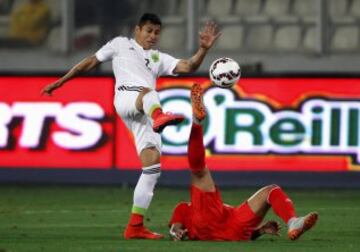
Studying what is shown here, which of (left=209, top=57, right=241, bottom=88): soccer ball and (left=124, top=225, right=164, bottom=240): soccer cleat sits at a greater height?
(left=209, top=57, right=241, bottom=88): soccer ball

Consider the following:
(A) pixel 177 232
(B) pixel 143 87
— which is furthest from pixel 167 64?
(A) pixel 177 232

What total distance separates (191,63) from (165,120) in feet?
3.64

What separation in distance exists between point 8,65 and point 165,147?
5.14 m

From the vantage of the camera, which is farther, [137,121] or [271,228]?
[137,121]

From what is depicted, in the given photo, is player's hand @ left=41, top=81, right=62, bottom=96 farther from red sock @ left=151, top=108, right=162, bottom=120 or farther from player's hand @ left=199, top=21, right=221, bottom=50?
player's hand @ left=199, top=21, right=221, bottom=50

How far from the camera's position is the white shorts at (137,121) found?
42.7ft

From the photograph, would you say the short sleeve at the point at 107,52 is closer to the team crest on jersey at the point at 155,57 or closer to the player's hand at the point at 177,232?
the team crest on jersey at the point at 155,57

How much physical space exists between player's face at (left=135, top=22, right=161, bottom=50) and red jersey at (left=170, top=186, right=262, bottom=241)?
5.85 feet

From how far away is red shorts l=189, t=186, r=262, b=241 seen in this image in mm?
12023

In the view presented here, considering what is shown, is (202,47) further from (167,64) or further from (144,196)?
(144,196)

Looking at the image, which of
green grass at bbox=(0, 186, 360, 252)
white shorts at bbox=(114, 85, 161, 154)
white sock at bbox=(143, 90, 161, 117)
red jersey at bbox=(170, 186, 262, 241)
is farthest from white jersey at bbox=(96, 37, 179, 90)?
red jersey at bbox=(170, 186, 262, 241)

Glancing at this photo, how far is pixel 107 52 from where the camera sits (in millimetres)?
13438

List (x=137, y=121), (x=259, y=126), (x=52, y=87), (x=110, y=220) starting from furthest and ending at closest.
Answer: (x=259, y=126) → (x=110, y=220) → (x=52, y=87) → (x=137, y=121)

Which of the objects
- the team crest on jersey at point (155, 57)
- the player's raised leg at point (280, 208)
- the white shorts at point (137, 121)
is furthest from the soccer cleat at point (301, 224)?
the team crest on jersey at point (155, 57)
